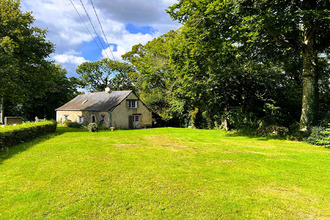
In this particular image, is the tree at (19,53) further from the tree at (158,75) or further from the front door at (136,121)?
the tree at (158,75)

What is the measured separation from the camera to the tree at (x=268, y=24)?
12.2 meters

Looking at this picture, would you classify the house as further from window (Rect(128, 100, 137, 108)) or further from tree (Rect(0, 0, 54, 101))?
tree (Rect(0, 0, 54, 101))

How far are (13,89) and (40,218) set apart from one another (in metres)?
22.1

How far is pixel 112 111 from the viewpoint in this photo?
27.9 metres

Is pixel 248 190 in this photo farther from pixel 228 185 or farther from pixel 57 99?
pixel 57 99

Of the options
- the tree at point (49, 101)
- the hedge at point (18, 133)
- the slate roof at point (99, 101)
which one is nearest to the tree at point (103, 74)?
the tree at point (49, 101)

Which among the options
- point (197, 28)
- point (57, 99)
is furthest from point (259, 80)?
point (57, 99)

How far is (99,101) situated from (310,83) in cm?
2922

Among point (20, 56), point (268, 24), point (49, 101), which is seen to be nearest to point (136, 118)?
point (20, 56)

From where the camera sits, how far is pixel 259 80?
70.7 ft

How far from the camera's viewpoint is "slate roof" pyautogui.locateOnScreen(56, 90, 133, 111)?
29661mm

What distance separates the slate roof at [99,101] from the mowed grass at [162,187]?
20.8m

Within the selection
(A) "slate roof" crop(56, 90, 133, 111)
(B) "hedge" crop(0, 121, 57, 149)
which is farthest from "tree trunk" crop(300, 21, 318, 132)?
(A) "slate roof" crop(56, 90, 133, 111)

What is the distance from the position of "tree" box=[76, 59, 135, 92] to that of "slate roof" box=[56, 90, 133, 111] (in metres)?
16.4
